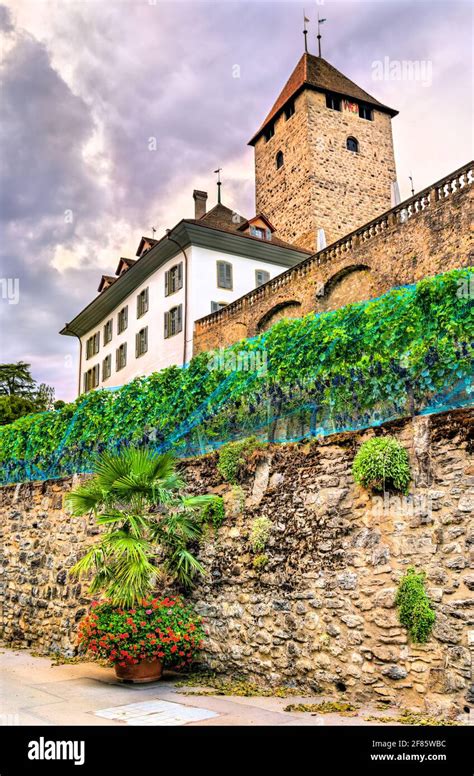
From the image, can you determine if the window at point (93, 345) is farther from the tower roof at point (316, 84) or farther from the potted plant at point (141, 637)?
the potted plant at point (141, 637)

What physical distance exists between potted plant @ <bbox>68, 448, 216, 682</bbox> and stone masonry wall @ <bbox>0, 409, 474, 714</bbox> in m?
0.39

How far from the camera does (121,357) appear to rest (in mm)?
33594

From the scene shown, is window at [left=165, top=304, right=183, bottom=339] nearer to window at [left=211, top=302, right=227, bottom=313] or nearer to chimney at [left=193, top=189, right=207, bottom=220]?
window at [left=211, top=302, right=227, bottom=313]

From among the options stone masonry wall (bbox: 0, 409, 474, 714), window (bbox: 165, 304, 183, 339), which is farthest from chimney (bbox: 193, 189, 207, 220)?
stone masonry wall (bbox: 0, 409, 474, 714)

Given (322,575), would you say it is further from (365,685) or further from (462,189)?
(462,189)

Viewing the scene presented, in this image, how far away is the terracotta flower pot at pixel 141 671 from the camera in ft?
27.7

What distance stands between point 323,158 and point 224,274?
11627mm

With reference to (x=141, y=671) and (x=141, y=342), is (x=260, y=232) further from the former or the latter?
(x=141, y=671)

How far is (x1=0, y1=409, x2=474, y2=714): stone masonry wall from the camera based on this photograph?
6613 millimetres

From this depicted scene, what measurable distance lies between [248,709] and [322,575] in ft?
5.56

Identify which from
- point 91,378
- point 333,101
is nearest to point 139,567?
point 91,378

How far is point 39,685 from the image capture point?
872 cm

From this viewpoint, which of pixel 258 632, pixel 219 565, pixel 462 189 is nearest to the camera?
pixel 258 632
